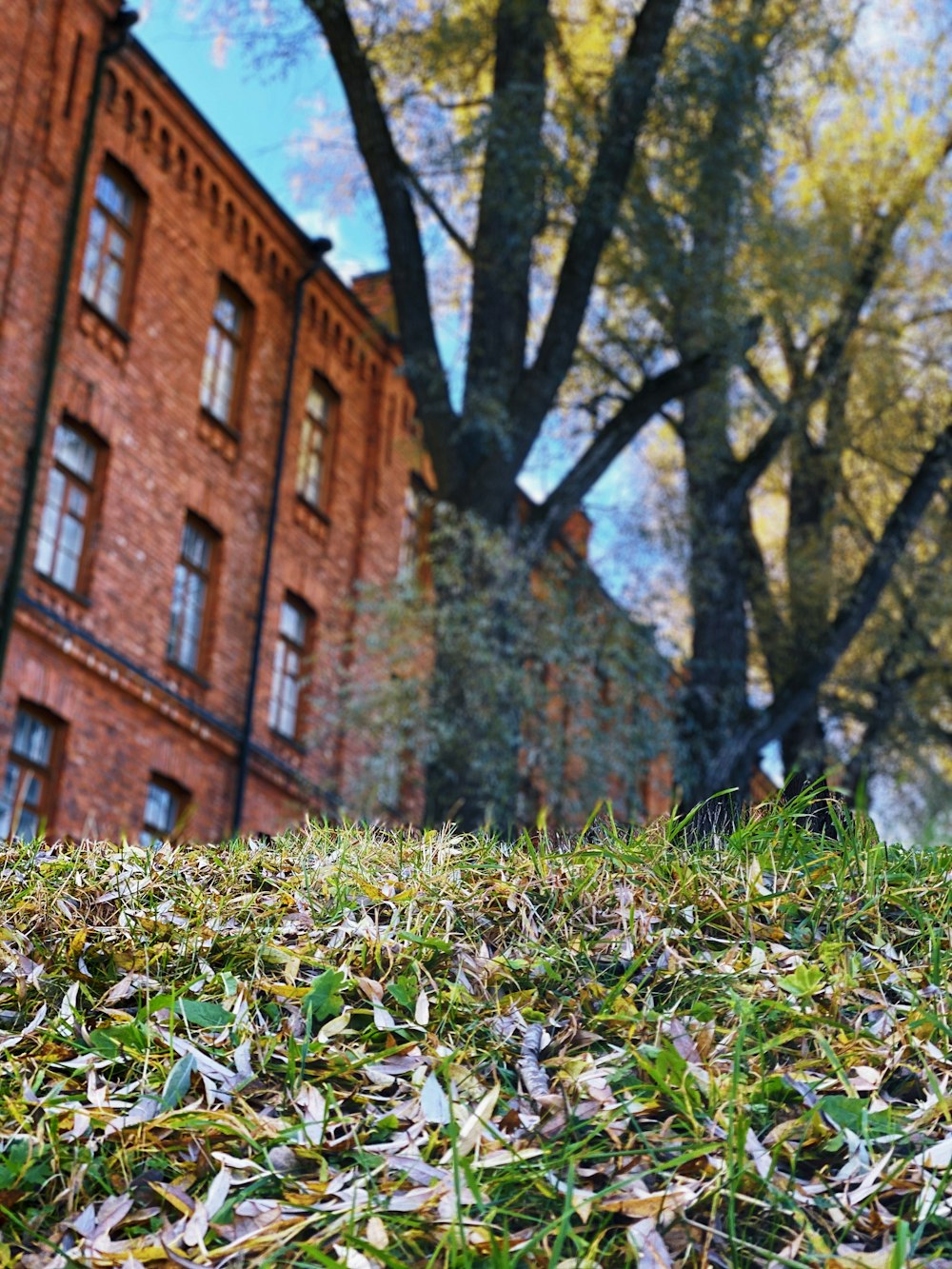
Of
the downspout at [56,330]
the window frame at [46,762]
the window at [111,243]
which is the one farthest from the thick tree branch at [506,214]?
the window frame at [46,762]

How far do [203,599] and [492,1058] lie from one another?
17.1 m

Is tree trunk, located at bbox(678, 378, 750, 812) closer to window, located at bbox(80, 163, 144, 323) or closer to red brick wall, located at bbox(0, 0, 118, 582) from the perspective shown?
window, located at bbox(80, 163, 144, 323)

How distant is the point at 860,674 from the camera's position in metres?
21.6

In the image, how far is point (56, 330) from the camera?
16.8m

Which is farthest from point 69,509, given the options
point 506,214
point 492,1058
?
point 492,1058

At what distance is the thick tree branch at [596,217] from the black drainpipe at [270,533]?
20.5 ft

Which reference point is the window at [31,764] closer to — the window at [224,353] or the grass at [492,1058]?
the window at [224,353]

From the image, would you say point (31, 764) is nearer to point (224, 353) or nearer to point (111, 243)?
point (111, 243)

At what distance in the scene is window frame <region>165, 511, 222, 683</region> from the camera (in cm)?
Result: 1889

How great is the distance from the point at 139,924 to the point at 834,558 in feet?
60.3

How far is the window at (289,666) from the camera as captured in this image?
70.2 feet

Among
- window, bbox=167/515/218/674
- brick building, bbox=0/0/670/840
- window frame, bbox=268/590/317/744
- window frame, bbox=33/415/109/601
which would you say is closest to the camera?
brick building, bbox=0/0/670/840

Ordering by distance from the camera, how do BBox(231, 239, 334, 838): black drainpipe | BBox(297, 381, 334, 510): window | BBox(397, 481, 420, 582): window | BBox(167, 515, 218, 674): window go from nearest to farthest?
BBox(167, 515, 218, 674): window
BBox(231, 239, 334, 838): black drainpipe
BBox(297, 381, 334, 510): window
BBox(397, 481, 420, 582): window

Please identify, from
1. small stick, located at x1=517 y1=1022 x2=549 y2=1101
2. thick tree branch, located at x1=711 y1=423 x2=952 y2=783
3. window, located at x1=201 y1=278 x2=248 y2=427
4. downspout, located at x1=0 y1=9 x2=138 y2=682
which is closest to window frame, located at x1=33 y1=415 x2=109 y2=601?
downspout, located at x1=0 y1=9 x2=138 y2=682
